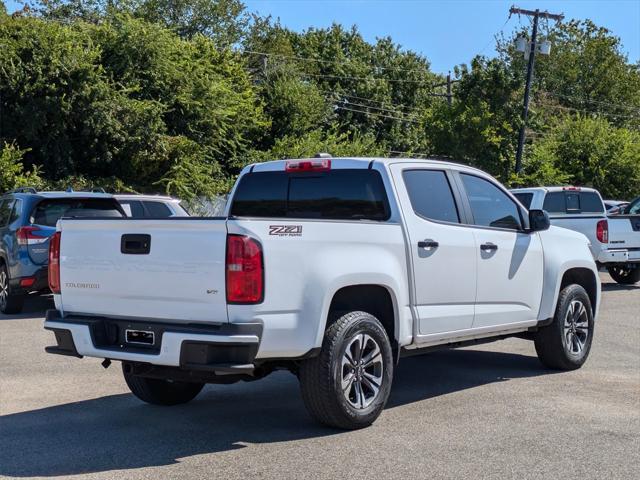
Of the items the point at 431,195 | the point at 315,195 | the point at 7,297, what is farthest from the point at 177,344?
the point at 7,297

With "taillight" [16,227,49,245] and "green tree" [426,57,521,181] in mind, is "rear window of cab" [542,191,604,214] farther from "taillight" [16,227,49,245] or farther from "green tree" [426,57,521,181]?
"green tree" [426,57,521,181]

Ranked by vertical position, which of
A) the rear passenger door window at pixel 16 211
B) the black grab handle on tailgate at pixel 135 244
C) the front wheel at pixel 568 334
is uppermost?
the black grab handle on tailgate at pixel 135 244

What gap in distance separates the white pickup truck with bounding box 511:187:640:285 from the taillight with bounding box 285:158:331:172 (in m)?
11.1

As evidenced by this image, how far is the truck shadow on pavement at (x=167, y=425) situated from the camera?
19.0 ft

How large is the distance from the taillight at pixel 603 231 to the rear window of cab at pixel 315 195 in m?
11.1

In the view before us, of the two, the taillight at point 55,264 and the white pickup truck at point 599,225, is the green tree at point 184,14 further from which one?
the taillight at point 55,264

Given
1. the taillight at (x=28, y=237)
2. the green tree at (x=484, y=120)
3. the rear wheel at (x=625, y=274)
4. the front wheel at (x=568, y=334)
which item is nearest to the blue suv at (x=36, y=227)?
the taillight at (x=28, y=237)

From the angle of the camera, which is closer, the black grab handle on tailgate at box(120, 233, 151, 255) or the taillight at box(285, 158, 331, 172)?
the black grab handle on tailgate at box(120, 233, 151, 255)

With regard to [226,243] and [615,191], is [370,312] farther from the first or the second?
[615,191]

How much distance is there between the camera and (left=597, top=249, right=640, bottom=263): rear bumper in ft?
56.2

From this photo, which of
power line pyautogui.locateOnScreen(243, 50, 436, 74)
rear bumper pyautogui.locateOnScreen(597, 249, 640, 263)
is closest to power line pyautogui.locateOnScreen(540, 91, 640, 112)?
power line pyautogui.locateOnScreen(243, 50, 436, 74)

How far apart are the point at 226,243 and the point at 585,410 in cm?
340

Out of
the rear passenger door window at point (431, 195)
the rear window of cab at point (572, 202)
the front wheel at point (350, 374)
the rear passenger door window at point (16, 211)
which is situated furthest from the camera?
the rear window of cab at point (572, 202)

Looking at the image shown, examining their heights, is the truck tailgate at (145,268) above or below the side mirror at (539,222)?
below
